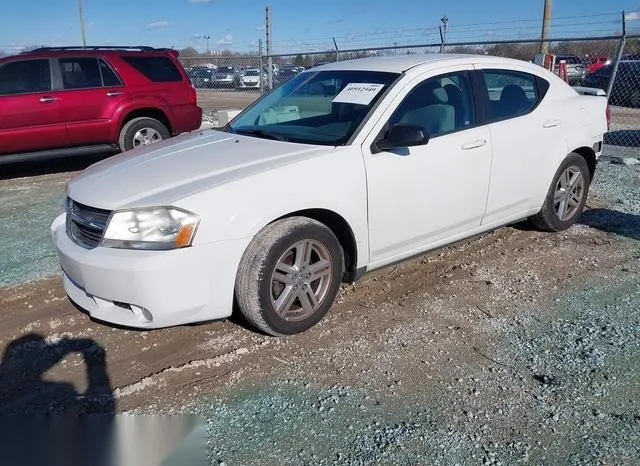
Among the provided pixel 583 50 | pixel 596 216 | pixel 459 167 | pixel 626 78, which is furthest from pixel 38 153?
pixel 626 78

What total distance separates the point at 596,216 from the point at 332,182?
152 inches

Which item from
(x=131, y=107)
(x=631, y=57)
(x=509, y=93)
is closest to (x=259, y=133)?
(x=509, y=93)

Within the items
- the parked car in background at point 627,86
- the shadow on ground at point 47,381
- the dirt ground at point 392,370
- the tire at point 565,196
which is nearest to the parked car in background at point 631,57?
the parked car in background at point 627,86

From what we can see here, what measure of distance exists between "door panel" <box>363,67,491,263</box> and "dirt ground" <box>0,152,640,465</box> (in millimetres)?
488

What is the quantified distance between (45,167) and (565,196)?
819 cm

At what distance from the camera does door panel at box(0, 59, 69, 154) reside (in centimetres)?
809

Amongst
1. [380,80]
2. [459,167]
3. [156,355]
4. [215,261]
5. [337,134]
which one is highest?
[380,80]

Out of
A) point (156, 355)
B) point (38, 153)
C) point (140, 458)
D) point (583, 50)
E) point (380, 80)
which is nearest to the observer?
point (140, 458)

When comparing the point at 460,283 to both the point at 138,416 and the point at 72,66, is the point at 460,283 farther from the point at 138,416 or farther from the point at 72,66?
the point at 72,66

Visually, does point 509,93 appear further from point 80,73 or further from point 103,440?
point 80,73

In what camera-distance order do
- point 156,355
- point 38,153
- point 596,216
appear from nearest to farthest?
point 156,355, point 596,216, point 38,153

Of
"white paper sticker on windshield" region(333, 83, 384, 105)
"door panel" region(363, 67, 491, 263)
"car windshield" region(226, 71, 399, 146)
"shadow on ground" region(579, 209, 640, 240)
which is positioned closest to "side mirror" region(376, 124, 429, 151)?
"door panel" region(363, 67, 491, 263)

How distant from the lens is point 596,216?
6.24 m

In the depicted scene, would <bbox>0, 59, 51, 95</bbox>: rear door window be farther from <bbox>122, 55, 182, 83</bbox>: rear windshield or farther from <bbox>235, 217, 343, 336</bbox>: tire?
<bbox>235, 217, 343, 336</bbox>: tire
